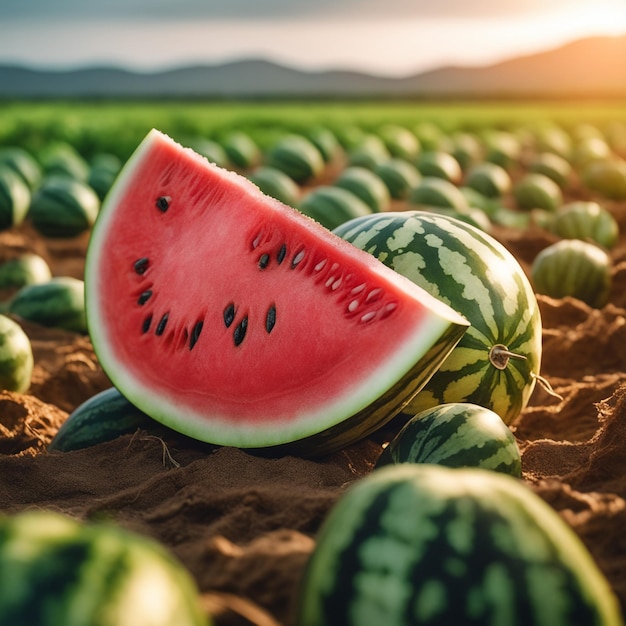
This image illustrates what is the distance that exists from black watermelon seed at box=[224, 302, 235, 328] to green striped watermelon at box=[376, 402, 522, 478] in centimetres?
77

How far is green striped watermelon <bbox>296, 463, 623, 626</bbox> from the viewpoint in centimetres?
158

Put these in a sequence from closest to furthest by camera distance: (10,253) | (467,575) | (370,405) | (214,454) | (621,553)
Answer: (467,575) < (621,553) < (370,405) < (214,454) < (10,253)

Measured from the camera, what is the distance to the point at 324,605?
1.64 meters

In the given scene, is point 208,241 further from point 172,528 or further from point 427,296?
point 172,528

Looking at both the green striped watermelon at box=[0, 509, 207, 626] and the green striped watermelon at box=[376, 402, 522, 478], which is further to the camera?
the green striped watermelon at box=[376, 402, 522, 478]

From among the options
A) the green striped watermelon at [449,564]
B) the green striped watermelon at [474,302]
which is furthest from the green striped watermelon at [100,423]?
the green striped watermelon at [449,564]

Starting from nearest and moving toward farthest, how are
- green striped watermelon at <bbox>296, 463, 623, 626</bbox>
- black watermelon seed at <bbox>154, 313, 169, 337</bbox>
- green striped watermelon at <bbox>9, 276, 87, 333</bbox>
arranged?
green striped watermelon at <bbox>296, 463, 623, 626</bbox> → black watermelon seed at <bbox>154, 313, 169, 337</bbox> → green striped watermelon at <bbox>9, 276, 87, 333</bbox>

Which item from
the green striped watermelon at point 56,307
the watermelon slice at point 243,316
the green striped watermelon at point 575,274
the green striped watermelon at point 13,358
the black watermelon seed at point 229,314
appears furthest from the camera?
the green striped watermelon at point 575,274

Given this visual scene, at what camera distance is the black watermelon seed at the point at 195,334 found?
333 cm

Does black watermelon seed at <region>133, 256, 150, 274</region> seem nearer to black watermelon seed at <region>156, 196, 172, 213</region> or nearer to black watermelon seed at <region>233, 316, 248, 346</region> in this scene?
black watermelon seed at <region>156, 196, 172, 213</region>

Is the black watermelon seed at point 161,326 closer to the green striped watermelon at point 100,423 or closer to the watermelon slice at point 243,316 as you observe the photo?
the watermelon slice at point 243,316

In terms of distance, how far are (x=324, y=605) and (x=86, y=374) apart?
127 inches

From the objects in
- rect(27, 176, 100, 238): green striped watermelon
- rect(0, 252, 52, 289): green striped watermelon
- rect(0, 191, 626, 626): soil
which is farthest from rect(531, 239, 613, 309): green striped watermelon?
rect(27, 176, 100, 238): green striped watermelon

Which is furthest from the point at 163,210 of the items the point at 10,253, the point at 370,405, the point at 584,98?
the point at 584,98
